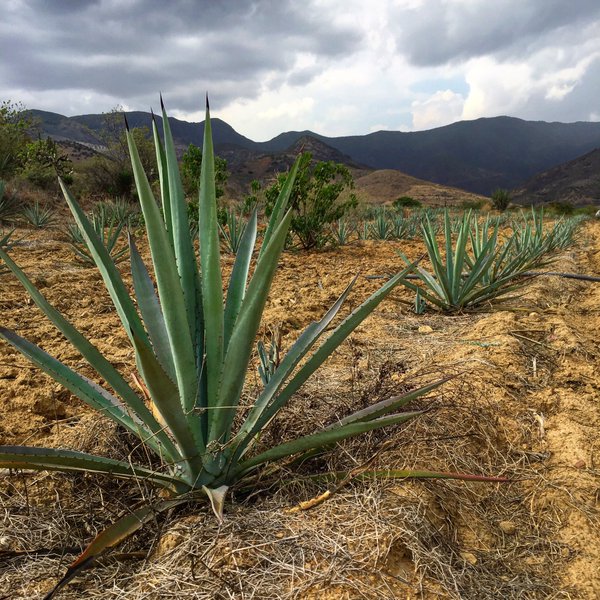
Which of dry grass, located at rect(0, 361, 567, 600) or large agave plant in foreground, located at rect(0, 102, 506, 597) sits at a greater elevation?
large agave plant in foreground, located at rect(0, 102, 506, 597)

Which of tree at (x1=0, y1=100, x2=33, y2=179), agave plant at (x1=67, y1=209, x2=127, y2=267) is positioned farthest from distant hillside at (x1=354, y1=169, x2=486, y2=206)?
agave plant at (x1=67, y1=209, x2=127, y2=267)

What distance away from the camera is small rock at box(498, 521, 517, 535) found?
149 centimetres

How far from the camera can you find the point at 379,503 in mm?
1331

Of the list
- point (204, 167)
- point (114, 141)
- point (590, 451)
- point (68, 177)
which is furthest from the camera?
point (114, 141)

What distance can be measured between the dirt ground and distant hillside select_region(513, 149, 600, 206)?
42.6m

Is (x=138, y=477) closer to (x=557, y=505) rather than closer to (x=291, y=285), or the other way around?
(x=557, y=505)

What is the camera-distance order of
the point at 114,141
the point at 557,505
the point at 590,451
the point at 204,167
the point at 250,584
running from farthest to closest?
the point at 114,141 < the point at 590,451 < the point at 557,505 < the point at 204,167 < the point at 250,584

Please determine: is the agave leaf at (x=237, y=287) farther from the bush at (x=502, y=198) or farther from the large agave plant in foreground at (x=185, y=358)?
the bush at (x=502, y=198)

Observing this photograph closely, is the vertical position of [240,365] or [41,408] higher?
[240,365]

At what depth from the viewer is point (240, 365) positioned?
131 centimetres

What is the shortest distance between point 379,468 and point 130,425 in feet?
2.50

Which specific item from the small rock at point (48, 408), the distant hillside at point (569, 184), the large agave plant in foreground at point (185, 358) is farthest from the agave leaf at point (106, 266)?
the distant hillside at point (569, 184)

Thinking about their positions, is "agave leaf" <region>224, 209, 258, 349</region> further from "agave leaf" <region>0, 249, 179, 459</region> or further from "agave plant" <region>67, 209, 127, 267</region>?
"agave plant" <region>67, 209, 127, 267</region>

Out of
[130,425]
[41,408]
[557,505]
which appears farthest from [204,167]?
[557,505]
